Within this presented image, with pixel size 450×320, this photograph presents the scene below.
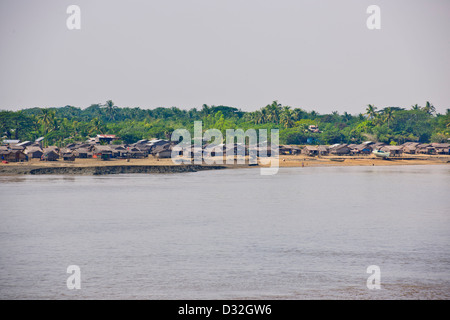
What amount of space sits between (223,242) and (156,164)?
49377 mm

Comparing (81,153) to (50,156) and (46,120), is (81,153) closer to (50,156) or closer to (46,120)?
(50,156)

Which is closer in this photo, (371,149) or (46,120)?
(371,149)

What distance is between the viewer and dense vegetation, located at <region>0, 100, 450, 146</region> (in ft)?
327

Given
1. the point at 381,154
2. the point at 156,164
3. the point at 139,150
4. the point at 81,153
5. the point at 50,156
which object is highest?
the point at 139,150

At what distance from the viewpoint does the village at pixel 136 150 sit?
73.0 meters

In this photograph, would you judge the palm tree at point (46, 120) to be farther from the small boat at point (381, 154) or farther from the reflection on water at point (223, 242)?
the small boat at point (381, 154)

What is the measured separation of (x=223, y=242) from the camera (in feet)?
83.0

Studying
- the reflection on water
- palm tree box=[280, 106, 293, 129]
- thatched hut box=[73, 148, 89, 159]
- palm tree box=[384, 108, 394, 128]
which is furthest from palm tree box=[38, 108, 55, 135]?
palm tree box=[384, 108, 394, 128]

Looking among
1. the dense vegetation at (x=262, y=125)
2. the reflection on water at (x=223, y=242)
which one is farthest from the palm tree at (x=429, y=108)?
the reflection on water at (x=223, y=242)

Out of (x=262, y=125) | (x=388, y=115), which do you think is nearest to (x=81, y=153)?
(x=262, y=125)

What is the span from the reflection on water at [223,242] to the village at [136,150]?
79.6ft

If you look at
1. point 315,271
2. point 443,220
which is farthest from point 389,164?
point 315,271
